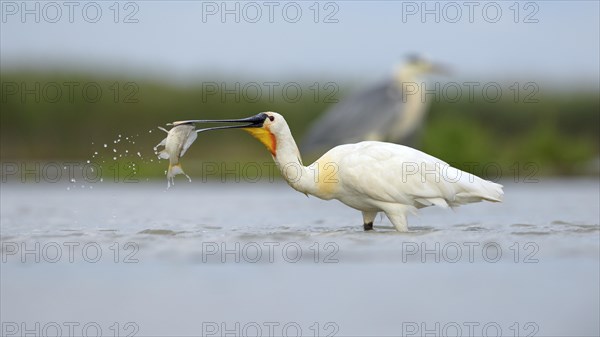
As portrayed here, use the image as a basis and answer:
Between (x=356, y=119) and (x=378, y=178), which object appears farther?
(x=356, y=119)

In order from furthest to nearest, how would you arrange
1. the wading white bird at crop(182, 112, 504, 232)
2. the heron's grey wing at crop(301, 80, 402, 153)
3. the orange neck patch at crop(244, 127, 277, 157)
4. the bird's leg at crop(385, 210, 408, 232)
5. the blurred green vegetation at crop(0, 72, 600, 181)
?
1. the blurred green vegetation at crop(0, 72, 600, 181)
2. the heron's grey wing at crop(301, 80, 402, 153)
3. the orange neck patch at crop(244, 127, 277, 157)
4. the bird's leg at crop(385, 210, 408, 232)
5. the wading white bird at crop(182, 112, 504, 232)

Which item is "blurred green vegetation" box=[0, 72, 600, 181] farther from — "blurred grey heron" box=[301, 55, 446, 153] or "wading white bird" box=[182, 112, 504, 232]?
"wading white bird" box=[182, 112, 504, 232]

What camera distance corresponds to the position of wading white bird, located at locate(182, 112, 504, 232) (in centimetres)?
783

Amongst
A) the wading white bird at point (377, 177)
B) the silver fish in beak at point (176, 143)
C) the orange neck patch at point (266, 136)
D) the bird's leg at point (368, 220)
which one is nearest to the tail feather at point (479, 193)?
the wading white bird at point (377, 177)

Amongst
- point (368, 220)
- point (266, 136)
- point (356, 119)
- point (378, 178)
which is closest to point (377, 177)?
point (378, 178)

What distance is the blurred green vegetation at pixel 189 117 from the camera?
63.1ft

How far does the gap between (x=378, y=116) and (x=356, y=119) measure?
1.06ft

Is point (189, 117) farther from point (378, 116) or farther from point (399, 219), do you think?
point (399, 219)

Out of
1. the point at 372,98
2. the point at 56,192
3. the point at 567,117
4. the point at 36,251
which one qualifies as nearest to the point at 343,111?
the point at 372,98

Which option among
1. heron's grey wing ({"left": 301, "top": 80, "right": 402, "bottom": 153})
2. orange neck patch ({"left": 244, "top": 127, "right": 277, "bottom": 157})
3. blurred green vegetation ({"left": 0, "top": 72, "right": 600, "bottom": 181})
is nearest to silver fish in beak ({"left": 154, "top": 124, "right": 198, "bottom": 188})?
orange neck patch ({"left": 244, "top": 127, "right": 277, "bottom": 157})

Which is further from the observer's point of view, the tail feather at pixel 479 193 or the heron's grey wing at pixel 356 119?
the heron's grey wing at pixel 356 119

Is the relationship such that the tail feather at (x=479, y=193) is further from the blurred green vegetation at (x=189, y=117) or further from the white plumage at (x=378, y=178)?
the blurred green vegetation at (x=189, y=117)

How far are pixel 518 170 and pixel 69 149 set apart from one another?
7825 millimetres

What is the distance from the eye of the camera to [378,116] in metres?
13.8
